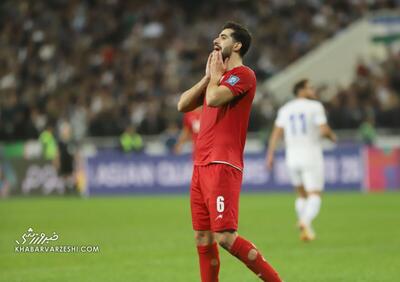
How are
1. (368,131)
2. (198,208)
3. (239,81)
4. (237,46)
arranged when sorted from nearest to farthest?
(239,81) → (237,46) → (198,208) → (368,131)

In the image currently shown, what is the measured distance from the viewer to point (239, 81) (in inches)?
300

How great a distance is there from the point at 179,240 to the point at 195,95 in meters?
6.63

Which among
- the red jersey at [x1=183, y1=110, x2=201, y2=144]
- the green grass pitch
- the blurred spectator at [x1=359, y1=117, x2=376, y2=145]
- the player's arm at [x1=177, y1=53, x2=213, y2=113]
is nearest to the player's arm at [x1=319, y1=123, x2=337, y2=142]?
the green grass pitch

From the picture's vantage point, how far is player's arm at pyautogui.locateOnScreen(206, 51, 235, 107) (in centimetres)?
749

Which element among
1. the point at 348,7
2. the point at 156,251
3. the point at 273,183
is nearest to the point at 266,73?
the point at 348,7

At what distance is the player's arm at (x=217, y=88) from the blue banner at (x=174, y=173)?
59.1ft

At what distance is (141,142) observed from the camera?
1091 inches

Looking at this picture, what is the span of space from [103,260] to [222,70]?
4761 mm

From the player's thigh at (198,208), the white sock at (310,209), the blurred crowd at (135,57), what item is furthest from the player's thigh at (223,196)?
the blurred crowd at (135,57)

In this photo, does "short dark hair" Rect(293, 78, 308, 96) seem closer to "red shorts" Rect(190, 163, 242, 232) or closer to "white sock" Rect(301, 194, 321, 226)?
"white sock" Rect(301, 194, 321, 226)

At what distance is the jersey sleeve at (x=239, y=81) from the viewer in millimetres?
7578

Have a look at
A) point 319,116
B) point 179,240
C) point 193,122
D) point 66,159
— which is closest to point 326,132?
point 319,116

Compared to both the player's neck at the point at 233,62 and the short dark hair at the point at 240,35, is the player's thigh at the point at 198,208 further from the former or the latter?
the short dark hair at the point at 240,35

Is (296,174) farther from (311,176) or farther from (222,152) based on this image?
(222,152)
